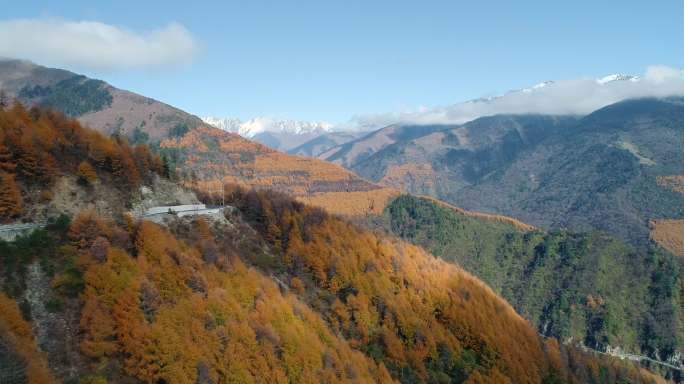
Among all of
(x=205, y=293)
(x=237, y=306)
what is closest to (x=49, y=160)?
(x=205, y=293)

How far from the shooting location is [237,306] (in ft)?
178

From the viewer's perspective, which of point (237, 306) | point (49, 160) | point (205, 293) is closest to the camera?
point (205, 293)

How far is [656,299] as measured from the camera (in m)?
188

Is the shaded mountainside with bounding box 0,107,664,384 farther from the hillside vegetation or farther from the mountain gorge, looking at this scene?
the hillside vegetation

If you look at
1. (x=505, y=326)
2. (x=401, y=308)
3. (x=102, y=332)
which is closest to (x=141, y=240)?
(x=102, y=332)

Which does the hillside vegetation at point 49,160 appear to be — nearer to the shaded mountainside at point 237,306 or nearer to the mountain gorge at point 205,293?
the mountain gorge at point 205,293

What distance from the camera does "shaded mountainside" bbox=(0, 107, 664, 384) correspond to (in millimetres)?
42406

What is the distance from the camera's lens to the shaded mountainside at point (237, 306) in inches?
1670

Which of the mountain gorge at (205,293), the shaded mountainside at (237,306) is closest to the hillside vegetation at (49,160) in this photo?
the mountain gorge at (205,293)

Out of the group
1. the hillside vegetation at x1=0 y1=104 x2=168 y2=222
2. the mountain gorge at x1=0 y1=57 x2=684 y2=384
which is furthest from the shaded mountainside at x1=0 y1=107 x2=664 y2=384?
the hillside vegetation at x1=0 y1=104 x2=168 y2=222

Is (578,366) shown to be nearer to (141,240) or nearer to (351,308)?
(351,308)

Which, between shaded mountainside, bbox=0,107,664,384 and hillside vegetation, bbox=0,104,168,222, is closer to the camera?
shaded mountainside, bbox=0,107,664,384

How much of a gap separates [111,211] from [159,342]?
23922 mm

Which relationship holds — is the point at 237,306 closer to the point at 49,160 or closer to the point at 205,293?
the point at 205,293
